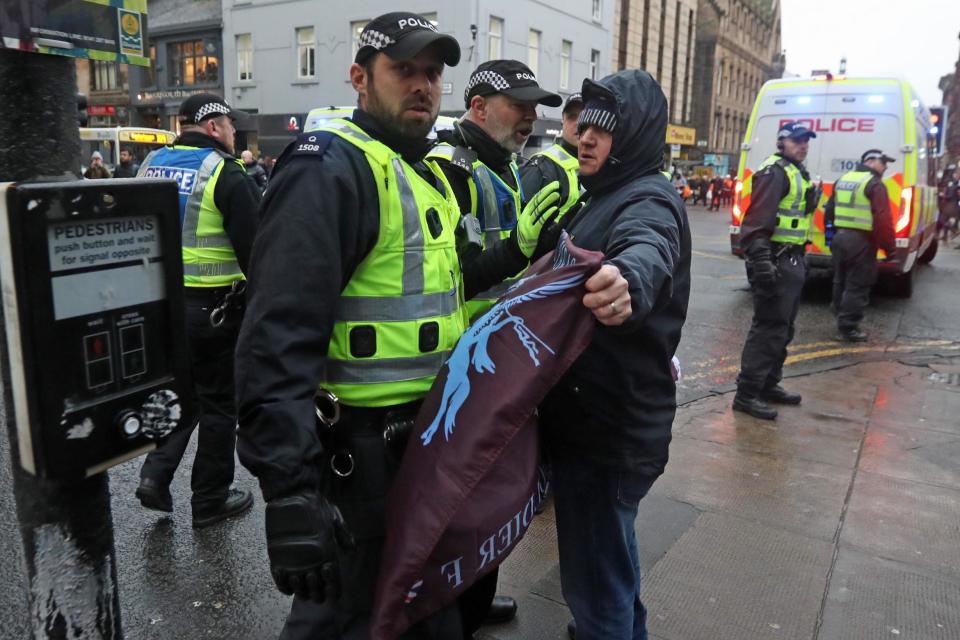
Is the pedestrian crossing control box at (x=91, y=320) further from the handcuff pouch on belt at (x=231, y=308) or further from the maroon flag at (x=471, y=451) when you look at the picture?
the handcuff pouch on belt at (x=231, y=308)

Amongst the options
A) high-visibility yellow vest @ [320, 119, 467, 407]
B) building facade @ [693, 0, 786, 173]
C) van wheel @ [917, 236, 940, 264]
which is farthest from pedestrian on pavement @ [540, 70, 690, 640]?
building facade @ [693, 0, 786, 173]

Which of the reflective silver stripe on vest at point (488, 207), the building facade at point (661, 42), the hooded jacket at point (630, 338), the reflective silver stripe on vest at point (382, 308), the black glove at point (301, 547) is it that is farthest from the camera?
the building facade at point (661, 42)

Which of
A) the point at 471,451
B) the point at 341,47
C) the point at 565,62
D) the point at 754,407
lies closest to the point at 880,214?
the point at 754,407

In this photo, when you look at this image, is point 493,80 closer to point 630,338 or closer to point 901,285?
point 630,338

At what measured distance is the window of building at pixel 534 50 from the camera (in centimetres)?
2641

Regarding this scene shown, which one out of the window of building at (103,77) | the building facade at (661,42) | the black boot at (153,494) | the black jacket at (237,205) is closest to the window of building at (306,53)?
the window of building at (103,77)

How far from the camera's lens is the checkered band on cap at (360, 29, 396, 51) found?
6.37 ft

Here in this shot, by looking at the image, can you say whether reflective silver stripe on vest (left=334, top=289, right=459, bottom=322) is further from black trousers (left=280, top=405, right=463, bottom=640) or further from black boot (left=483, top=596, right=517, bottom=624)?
black boot (left=483, top=596, right=517, bottom=624)

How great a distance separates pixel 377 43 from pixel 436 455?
1.07 m

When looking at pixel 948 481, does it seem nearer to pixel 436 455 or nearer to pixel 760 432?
pixel 760 432

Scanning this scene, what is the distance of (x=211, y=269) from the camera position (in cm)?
357

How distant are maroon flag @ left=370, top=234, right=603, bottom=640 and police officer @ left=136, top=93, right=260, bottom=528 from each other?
1976mm

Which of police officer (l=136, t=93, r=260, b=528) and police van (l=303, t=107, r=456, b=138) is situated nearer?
police van (l=303, t=107, r=456, b=138)

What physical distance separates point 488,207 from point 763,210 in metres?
2.98
